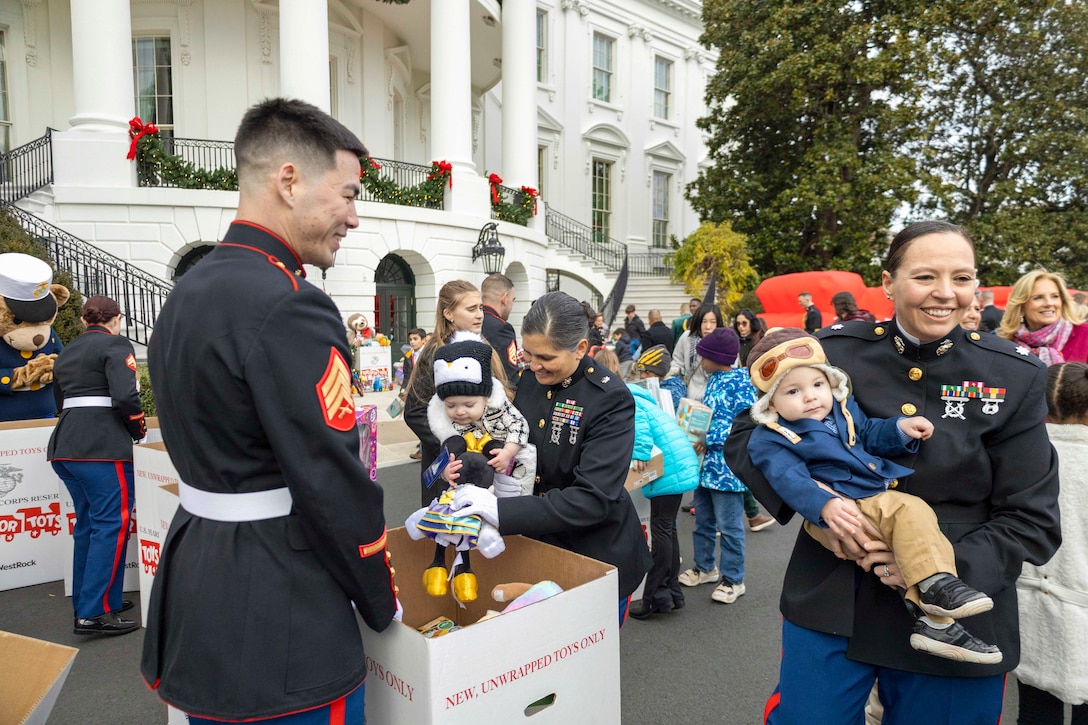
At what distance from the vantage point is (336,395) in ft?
5.18

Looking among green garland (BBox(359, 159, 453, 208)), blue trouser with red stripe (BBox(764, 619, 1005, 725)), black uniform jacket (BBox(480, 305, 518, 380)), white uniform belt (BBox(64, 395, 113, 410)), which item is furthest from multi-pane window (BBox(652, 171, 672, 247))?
blue trouser with red stripe (BBox(764, 619, 1005, 725))

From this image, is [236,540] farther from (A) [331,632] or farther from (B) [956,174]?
(B) [956,174]

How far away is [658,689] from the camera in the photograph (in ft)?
12.0

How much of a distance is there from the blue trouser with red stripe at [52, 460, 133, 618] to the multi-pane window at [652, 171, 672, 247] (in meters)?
25.6

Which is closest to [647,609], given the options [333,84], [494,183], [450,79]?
[450,79]

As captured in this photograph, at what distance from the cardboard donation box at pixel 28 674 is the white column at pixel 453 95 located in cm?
1458

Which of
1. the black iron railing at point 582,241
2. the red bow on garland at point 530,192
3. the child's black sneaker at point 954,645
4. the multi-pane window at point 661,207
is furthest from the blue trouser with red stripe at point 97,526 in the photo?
the multi-pane window at point 661,207

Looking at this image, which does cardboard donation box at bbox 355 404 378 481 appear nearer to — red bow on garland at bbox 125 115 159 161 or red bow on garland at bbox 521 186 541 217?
red bow on garland at bbox 125 115 159 161

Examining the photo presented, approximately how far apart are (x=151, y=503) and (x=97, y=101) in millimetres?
12252

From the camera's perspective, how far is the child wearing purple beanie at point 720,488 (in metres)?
4.74

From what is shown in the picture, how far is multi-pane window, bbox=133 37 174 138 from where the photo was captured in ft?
50.7

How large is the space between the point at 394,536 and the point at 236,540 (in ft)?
2.91

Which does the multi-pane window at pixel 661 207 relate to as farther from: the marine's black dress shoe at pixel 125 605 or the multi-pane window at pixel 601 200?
the marine's black dress shoe at pixel 125 605

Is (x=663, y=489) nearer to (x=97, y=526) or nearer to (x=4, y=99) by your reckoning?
(x=97, y=526)
